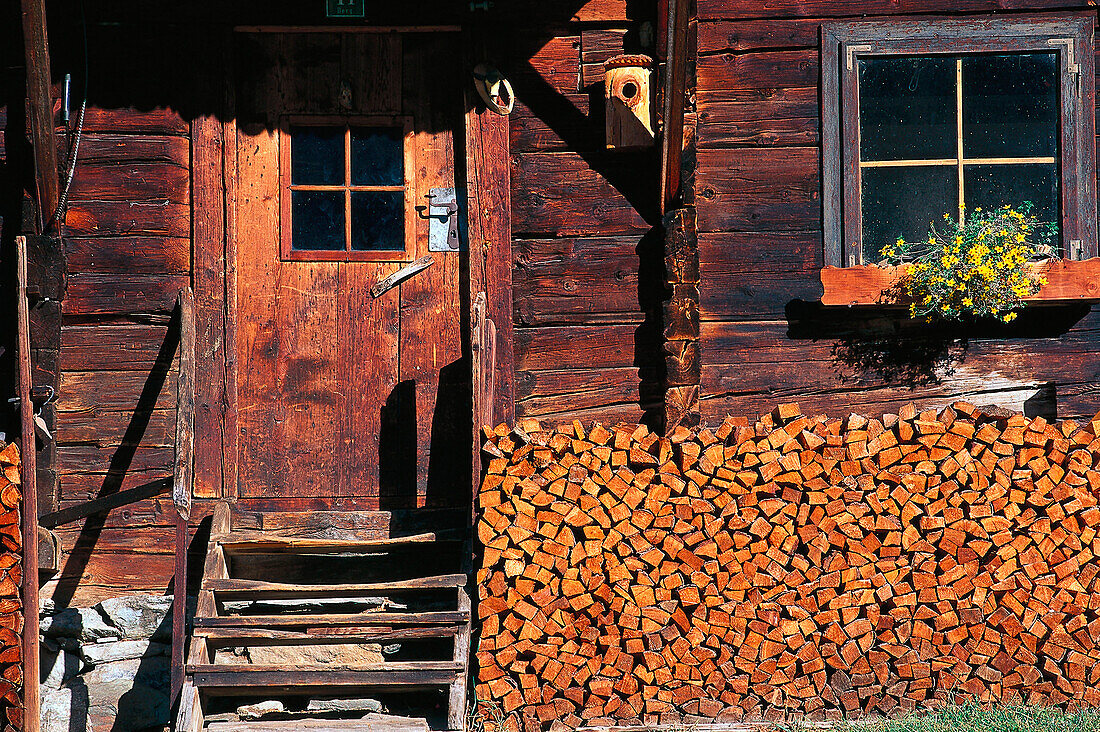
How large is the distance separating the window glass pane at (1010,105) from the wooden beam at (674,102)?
5.21ft

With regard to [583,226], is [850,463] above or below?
below

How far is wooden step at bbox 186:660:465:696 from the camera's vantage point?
4.52 meters

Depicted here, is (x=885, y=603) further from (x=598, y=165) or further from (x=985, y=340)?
(x=598, y=165)

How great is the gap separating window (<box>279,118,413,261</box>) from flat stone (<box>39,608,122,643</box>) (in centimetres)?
215

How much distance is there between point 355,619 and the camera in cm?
468

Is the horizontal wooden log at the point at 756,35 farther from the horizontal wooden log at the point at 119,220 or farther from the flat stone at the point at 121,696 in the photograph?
the flat stone at the point at 121,696

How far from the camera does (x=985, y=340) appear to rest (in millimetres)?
5312

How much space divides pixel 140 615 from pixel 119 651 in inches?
8.2

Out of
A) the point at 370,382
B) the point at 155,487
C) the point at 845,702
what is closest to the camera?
the point at 845,702

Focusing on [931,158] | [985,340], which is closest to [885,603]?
[985,340]

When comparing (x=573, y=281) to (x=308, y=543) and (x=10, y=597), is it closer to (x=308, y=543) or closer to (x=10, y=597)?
(x=308, y=543)

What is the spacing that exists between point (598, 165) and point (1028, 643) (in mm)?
3151

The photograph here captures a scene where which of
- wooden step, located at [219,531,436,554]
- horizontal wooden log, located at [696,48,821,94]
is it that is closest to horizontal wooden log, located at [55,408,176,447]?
wooden step, located at [219,531,436,554]

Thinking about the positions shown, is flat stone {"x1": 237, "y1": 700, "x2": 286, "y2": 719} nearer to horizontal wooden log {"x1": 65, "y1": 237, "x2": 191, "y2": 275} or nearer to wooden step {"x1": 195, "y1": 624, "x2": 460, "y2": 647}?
wooden step {"x1": 195, "y1": 624, "x2": 460, "y2": 647}
